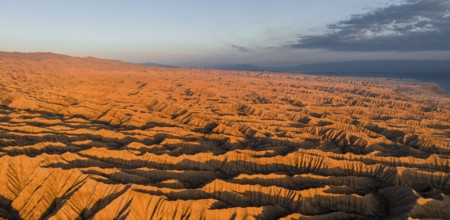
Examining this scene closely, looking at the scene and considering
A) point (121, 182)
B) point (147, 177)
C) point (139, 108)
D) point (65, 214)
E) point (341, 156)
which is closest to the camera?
point (65, 214)

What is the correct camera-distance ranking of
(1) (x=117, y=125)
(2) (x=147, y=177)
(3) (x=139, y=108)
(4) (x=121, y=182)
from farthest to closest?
(3) (x=139, y=108) < (1) (x=117, y=125) < (2) (x=147, y=177) < (4) (x=121, y=182)

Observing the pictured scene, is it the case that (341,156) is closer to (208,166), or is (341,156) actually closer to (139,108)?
(208,166)

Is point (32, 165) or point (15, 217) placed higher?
point (32, 165)

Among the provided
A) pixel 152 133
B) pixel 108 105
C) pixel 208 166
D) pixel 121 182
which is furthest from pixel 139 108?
pixel 121 182

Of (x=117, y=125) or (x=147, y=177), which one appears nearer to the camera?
(x=147, y=177)

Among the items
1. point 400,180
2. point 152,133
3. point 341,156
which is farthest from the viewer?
point 152,133

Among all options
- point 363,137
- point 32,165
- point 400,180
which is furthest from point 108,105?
point 400,180

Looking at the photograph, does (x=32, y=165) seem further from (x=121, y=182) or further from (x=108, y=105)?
(x=108, y=105)

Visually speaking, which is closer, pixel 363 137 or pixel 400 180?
pixel 400 180

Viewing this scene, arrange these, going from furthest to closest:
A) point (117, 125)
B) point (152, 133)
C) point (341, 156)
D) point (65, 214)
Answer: point (117, 125)
point (152, 133)
point (341, 156)
point (65, 214)
